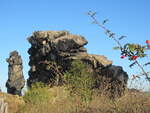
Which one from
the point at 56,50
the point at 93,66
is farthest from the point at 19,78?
the point at 93,66

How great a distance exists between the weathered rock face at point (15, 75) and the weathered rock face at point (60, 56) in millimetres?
1709

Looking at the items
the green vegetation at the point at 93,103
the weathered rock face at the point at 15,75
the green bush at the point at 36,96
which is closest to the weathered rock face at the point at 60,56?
the weathered rock face at the point at 15,75

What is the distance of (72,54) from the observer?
21625 mm

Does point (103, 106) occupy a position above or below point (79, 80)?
below

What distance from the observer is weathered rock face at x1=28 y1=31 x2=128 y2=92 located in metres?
19.5

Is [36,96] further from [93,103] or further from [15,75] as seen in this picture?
[15,75]

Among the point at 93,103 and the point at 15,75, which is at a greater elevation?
the point at 15,75

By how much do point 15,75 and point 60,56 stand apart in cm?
723

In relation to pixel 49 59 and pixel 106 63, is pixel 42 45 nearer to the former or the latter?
pixel 49 59

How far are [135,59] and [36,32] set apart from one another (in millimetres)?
21304

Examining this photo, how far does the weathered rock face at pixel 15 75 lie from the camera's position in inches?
1085

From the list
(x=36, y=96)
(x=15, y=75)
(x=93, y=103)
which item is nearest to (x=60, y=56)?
(x=15, y=75)

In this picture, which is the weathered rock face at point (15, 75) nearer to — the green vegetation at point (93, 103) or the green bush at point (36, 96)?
the green bush at point (36, 96)

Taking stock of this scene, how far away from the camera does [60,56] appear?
2247cm
